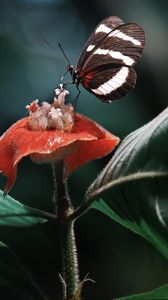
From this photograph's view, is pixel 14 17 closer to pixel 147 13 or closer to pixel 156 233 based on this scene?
pixel 147 13

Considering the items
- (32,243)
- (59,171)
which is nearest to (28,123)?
(59,171)

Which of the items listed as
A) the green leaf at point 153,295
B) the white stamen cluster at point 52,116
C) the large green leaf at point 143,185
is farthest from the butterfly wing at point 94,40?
the green leaf at point 153,295

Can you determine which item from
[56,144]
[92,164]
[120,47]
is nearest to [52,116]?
[56,144]

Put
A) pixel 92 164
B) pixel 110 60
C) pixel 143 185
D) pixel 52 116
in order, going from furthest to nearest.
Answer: pixel 92 164 → pixel 110 60 → pixel 52 116 → pixel 143 185

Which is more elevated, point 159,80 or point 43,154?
point 43,154

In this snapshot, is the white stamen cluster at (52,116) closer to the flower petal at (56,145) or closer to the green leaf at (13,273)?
the flower petal at (56,145)

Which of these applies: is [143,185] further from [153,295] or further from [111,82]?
[111,82]
